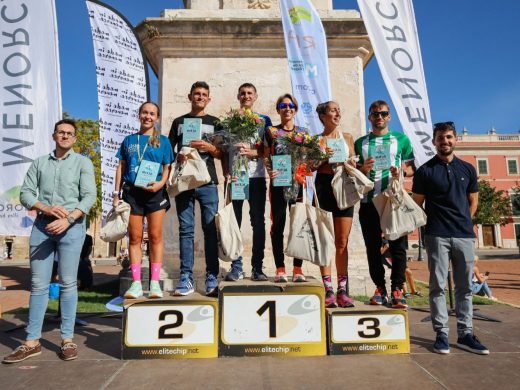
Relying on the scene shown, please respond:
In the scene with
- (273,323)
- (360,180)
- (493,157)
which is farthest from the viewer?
(493,157)

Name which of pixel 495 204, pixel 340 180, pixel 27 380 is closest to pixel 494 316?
pixel 340 180

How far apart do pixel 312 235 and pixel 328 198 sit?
52cm

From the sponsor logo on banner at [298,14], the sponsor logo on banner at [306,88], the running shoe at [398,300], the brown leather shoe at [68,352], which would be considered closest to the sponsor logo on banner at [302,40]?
the sponsor logo on banner at [298,14]

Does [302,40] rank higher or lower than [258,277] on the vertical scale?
higher

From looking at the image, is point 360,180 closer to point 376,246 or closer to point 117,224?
point 376,246

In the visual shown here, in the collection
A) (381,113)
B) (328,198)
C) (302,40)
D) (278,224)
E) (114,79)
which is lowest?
(278,224)

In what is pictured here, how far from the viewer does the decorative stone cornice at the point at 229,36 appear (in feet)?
21.4

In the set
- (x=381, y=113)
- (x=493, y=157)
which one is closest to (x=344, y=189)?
(x=381, y=113)

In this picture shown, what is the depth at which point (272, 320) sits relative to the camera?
11.0 feet

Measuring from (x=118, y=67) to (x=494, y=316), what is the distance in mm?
6711

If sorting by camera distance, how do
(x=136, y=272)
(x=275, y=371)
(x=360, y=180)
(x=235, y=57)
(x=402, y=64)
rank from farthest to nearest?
1. (x=235, y=57)
2. (x=402, y=64)
3. (x=136, y=272)
4. (x=360, y=180)
5. (x=275, y=371)

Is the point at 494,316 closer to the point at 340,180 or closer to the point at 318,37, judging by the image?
the point at 340,180

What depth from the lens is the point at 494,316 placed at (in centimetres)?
517

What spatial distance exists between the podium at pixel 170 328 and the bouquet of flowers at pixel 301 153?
4.50 ft
